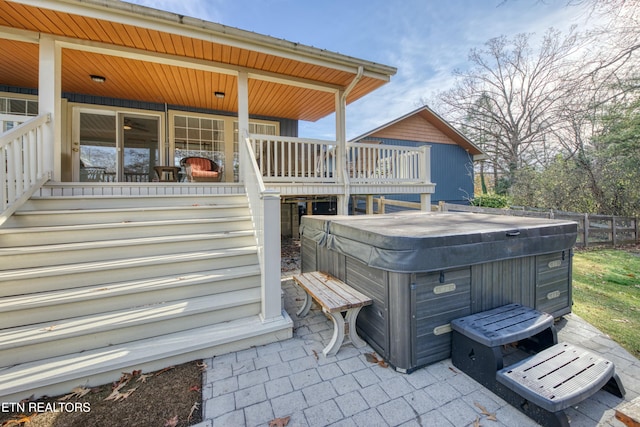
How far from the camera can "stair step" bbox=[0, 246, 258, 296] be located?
2.49 meters

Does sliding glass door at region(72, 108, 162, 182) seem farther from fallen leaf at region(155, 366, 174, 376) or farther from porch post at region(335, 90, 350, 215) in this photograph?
fallen leaf at region(155, 366, 174, 376)

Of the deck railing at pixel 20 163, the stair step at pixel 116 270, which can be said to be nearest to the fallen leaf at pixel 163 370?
the stair step at pixel 116 270

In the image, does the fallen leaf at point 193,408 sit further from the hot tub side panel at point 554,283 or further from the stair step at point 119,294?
the hot tub side panel at point 554,283

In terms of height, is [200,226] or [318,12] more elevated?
[318,12]

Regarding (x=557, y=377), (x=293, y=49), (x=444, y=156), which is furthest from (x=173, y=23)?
(x=444, y=156)

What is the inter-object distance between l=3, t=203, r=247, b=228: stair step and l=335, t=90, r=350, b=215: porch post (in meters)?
2.35

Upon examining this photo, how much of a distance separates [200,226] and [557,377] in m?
3.87

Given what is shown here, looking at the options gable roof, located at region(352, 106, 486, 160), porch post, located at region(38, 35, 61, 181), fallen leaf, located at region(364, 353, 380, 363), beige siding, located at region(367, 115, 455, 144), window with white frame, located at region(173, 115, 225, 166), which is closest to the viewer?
fallen leaf, located at region(364, 353, 380, 363)

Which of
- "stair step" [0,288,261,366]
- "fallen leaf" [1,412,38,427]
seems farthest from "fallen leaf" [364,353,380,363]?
"fallen leaf" [1,412,38,427]

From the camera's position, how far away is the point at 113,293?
254 cm

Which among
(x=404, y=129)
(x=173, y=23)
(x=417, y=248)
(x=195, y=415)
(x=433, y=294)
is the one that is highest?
(x=404, y=129)

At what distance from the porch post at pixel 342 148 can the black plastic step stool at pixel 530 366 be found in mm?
3711

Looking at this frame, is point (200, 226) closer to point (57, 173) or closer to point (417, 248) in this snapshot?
point (57, 173)

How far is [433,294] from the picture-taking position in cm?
225
